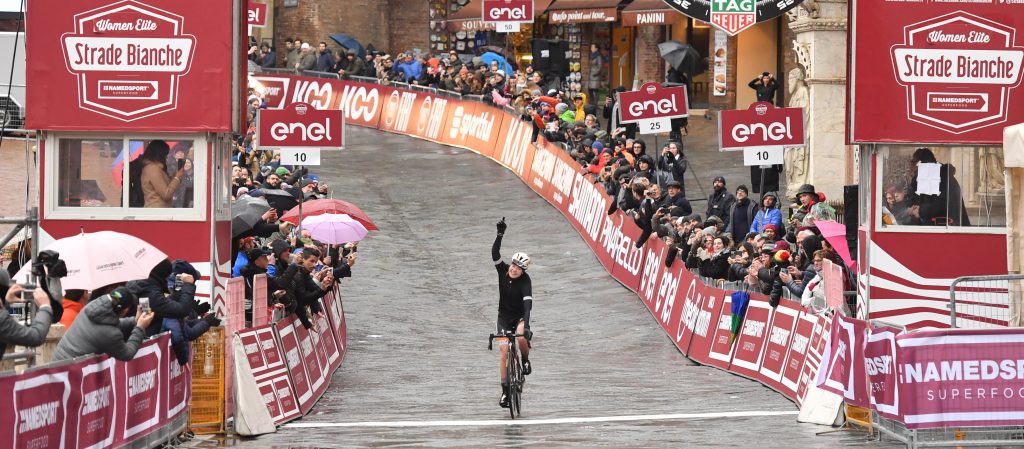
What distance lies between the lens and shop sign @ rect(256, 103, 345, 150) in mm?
24047

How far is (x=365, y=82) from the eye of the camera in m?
48.9

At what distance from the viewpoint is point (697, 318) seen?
23.6m

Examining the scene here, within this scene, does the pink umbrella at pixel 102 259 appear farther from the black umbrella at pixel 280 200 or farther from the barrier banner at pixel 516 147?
the barrier banner at pixel 516 147

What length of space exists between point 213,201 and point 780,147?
30.2 ft

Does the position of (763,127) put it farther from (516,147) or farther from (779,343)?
(516,147)

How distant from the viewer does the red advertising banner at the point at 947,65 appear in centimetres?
1783

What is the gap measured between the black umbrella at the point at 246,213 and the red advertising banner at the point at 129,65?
2.68 meters

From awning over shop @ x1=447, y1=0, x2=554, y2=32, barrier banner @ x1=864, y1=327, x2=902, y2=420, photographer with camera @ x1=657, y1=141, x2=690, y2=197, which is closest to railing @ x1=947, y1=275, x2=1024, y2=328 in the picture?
barrier banner @ x1=864, y1=327, x2=902, y2=420

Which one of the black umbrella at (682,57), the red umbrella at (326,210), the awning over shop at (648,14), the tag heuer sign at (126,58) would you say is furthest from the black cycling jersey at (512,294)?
the awning over shop at (648,14)

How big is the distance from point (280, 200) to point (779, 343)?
8.86m

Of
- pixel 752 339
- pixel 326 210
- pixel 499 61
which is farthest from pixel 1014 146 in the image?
pixel 499 61

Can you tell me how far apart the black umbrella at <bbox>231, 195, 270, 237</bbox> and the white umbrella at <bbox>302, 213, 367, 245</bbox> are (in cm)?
216

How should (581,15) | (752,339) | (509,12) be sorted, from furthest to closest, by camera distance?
(581,15)
(509,12)
(752,339)

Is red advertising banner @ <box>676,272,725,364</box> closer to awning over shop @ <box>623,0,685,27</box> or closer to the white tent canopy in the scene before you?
the white tent canopy
